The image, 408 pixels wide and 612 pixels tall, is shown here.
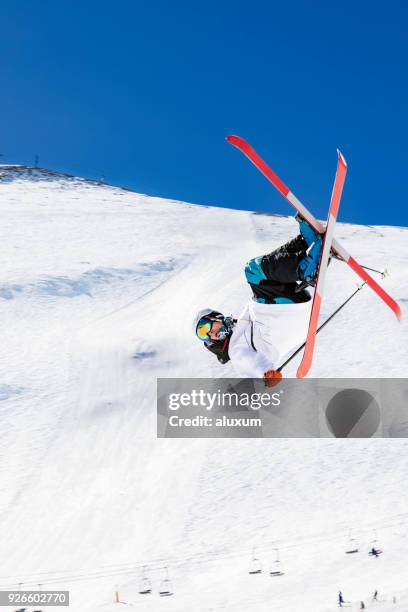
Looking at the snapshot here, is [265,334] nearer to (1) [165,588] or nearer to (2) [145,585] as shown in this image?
(1) [165,588]

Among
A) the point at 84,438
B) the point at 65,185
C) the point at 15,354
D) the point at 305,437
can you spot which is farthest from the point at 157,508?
the point at 65,185

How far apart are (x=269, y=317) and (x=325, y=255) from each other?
0.93 metres

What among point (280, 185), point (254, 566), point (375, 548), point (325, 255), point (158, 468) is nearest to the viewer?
point (325, 255)

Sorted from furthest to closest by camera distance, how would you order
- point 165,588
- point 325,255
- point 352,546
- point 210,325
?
point 352,546 < point 165,588 < point 210,325 < point 325,255

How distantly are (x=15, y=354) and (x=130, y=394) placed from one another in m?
4.31

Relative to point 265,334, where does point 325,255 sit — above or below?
above

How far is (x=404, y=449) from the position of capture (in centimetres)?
1689

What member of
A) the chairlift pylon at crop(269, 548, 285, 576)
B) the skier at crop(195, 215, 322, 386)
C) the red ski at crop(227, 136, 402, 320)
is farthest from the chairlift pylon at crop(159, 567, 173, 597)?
the red ski at crop(227, 136, 402, 320)

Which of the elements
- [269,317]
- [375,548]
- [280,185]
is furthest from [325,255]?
[375,548]

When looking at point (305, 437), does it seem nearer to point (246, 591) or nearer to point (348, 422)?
point (348, 422)

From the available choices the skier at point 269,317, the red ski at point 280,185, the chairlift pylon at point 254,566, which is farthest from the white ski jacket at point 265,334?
the chairlift pylon at point 254,566

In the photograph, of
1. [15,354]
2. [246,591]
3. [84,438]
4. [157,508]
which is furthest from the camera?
[15,354]

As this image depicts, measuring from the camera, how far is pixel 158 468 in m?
16.4

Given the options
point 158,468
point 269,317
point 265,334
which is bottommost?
point 265,334
